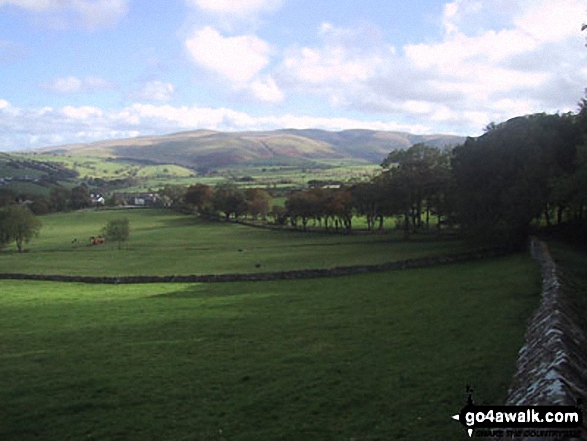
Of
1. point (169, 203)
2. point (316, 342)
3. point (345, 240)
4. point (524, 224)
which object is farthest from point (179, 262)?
point (169, 203)

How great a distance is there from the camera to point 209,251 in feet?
262

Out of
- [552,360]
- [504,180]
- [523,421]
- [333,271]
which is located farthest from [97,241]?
[523,421]

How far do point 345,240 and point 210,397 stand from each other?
6658 centimetres

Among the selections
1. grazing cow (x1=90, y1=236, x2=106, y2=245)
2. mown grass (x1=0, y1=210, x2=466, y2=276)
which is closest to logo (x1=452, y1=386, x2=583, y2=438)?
mown grass (x1=0, y1=210, x2=466, y2=276)

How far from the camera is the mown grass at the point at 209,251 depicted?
2280 inches

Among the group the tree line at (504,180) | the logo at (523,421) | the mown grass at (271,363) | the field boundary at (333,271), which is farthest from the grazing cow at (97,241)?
the logo at (523,421)

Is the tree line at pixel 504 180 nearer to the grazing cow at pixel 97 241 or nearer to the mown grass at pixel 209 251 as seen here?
the mown grass at pixel 209 251

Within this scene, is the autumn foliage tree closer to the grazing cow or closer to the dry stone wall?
the grazing cow

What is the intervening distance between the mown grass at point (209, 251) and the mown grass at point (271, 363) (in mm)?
20716

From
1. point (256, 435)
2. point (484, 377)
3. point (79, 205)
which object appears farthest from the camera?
point (79, 205)

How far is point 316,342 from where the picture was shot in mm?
22797

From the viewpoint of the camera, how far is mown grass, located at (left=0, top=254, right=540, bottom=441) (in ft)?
47.0

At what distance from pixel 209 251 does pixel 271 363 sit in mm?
61024

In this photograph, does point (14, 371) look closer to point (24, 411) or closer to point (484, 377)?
point (24, 411)
